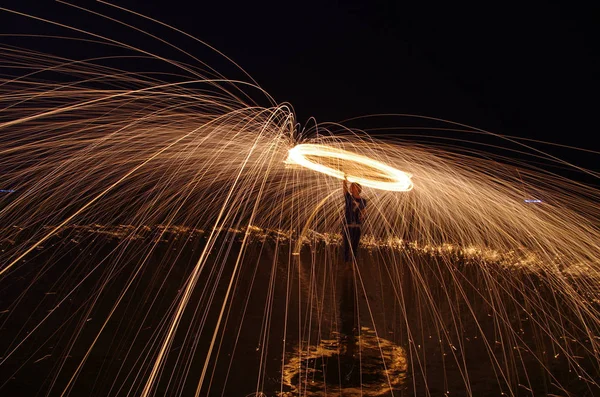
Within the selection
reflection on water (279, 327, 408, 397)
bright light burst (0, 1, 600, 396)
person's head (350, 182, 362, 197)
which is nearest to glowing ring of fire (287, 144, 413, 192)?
bright light burst (0, 1, 600, 396)

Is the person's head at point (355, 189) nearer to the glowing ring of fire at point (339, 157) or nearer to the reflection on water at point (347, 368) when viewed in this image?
the glowing ring of fire at point (339, 157)

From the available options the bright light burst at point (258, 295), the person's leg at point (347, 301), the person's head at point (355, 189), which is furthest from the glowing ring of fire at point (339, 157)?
the person's leg at point (347, 301)

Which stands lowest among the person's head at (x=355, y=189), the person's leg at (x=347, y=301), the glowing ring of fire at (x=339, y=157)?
the person's leg at (x=347, y=301)

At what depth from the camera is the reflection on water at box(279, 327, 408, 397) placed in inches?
152

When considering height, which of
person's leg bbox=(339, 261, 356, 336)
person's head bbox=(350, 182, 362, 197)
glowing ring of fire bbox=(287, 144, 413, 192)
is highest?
glowing ring of fire bbox=(287, 144, 413, 192)

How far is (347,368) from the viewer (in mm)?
4309

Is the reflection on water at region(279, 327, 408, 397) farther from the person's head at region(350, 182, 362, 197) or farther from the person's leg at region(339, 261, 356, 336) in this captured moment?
the person's head at region(350, 182, 362, 197)

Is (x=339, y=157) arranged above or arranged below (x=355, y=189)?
above

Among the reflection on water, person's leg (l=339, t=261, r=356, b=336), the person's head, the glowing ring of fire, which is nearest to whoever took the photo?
the reflection on water

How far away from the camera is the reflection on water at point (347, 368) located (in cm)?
387

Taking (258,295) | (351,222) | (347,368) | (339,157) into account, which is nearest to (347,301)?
(258,295)

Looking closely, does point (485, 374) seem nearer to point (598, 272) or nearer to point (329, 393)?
point (329, 393)

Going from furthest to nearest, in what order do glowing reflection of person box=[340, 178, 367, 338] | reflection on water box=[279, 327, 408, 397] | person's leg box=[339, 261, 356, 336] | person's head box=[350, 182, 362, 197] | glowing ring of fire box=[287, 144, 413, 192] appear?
person's head box=[350, 182, 362, 197], glowing reflection of person box=[340, 178, 367, 338], glowing ring of fire box=[287, 144, 413, 192], person's leg box=[339, 261, 356, 336], reflection on water box=[279, 327, 408, 397]

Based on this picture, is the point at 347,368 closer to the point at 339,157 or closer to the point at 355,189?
the point at 339,157
